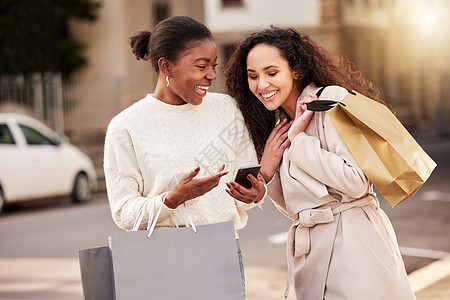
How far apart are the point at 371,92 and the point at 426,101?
3182cm

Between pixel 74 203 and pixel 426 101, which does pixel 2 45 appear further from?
pixel 426 101

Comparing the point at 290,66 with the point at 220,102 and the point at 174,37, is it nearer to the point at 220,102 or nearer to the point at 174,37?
the point at 220,102

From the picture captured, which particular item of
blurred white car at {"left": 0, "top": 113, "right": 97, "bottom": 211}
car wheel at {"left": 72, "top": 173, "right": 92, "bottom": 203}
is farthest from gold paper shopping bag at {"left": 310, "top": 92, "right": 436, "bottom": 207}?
car wheel at {"left": 72, "top": 173, "right": 92, "bottom": 203}

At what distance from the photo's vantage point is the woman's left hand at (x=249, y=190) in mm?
2803

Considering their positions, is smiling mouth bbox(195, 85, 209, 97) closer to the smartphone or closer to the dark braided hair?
the dark braided hair

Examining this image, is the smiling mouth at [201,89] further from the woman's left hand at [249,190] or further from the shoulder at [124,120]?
the woman's left hand at [249,190]

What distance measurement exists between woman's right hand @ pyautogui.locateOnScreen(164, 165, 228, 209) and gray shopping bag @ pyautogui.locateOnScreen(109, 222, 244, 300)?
4.9 inches

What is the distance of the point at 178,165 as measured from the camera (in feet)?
9.43

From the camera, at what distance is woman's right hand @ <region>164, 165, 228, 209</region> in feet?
8.76

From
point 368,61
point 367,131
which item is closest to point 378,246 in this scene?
point 367,131

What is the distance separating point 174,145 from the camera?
2898mm

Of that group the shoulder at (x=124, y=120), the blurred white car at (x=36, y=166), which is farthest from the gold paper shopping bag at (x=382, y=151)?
the blurred white car at (x=36, y=166)

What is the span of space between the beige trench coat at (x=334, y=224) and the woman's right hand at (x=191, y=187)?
43 cm

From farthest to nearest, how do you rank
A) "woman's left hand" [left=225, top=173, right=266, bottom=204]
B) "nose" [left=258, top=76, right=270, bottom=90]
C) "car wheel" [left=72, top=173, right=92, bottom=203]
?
"car wheel" [left=72, top=173, right=92, bottom=203], "nose" [left=258, top=76, right=270, bottom=90], "woman's left hand" [left=225, top=173, right=266, bottom=204]
